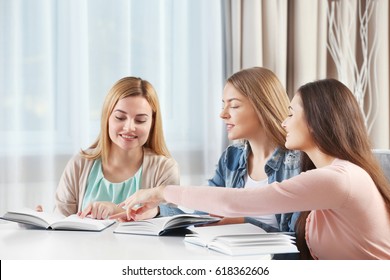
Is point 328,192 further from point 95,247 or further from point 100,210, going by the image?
point 100,210

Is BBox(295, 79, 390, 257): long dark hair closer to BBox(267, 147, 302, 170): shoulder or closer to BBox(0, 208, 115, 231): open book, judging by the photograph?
BBox(267, 147, 302, 170): shoulder

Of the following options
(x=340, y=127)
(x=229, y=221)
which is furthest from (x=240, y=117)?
(x=340, y=127)

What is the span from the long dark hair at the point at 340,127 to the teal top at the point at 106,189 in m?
0.85

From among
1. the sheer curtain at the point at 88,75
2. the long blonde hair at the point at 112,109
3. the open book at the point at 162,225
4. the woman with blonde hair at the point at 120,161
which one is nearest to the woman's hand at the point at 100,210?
the open book at the point at 162,225

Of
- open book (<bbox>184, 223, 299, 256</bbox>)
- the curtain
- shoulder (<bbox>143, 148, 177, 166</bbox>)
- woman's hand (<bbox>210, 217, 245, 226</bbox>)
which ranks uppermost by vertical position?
the curtain

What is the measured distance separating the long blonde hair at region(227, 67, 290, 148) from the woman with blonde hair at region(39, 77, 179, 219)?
403mm

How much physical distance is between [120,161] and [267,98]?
626 mm

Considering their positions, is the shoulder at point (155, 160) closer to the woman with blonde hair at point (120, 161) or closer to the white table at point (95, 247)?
the woman with blonde hair at point (120, 161)

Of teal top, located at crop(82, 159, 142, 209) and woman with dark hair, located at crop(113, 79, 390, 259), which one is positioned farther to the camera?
teal top, located at crop(82, 159, 142, 209)

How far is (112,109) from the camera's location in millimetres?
2256

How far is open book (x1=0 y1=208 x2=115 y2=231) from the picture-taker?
5.56ft

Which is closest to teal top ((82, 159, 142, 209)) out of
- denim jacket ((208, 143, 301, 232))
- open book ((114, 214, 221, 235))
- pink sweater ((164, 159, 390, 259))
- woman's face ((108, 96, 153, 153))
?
woman's face ((108, 96, 153, 153))

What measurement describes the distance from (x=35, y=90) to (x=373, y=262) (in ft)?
6.46

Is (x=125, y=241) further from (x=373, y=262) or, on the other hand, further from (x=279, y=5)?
(x=279, y=5)
